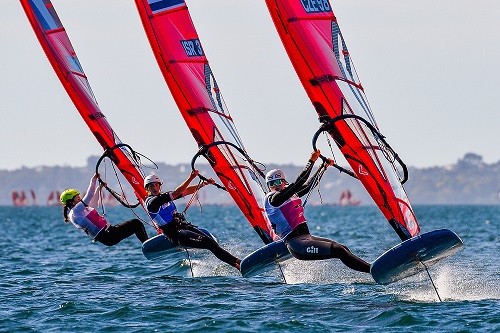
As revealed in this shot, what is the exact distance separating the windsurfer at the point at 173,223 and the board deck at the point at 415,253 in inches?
115

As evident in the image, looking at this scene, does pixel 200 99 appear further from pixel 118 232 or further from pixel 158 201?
pixel 158 201

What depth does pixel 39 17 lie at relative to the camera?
1794 cm

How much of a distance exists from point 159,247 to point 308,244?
171 inches

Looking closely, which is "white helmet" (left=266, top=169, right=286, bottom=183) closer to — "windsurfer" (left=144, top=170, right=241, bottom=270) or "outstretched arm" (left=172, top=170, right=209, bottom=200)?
"outstretched arm" (left=172, top=170, right=209, bottom=200)

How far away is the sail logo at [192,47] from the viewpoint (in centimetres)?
1623

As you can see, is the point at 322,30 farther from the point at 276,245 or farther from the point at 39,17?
the point at 39,17

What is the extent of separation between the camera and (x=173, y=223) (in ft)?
47.4

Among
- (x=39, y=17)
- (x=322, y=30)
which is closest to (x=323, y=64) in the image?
(x=322, y=30)

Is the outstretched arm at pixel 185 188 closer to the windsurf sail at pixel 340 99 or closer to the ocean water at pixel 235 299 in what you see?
the ocean water at pixel 235 299

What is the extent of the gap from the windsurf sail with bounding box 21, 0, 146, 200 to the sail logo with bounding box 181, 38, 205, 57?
201cm

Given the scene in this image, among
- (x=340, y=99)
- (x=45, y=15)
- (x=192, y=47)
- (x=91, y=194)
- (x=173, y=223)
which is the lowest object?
(x=173, y=223)

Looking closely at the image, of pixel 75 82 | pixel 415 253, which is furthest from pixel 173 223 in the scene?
pixel 75 82

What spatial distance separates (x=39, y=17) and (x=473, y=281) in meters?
8.86

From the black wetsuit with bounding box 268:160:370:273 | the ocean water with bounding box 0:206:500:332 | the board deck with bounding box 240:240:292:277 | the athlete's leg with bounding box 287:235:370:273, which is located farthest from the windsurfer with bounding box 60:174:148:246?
the athlete's leg with bounding box 287:235:370:273
